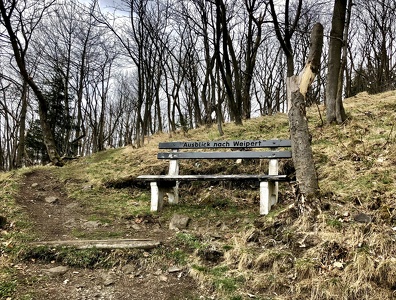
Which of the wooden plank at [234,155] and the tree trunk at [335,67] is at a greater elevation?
the tree trunk at [335,67]

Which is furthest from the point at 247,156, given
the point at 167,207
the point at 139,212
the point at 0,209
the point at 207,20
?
the point at 207,20

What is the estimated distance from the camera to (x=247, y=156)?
5207 millimetres

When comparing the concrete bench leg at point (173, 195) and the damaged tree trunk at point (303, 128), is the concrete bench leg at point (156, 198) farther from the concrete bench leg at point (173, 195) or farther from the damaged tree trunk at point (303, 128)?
the damaged tree trunk at point (303, 128)

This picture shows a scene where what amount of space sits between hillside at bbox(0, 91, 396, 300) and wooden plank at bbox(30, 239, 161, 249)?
0.08 metres

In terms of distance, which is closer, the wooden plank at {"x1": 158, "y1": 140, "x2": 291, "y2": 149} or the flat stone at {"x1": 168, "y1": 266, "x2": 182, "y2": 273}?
the flat stone at {"x1": 168, "y1": 266, "x2": 182, "y2": 273}

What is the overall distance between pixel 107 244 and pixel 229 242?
150cm

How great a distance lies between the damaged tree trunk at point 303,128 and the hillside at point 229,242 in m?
0.24

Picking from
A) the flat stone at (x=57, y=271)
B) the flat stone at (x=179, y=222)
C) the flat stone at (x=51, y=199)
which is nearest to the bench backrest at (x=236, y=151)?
the flat stone at (x=179, y=222)

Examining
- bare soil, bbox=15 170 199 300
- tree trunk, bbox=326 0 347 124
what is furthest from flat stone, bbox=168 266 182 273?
tree trunk, bbox=326 0 347 124

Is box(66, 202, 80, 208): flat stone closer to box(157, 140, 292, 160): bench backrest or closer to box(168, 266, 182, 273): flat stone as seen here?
box(157, 140, 292, 160): bench backrest

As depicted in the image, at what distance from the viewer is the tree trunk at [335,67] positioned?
734 cm

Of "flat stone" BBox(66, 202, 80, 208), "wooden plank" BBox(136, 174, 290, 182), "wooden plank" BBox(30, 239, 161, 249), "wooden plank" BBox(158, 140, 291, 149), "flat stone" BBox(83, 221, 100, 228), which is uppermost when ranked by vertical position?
"wooden plank" BBox(158, 140, 291, 149)

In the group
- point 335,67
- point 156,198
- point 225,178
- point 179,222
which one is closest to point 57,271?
point 179,222

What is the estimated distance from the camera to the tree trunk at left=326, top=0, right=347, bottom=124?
7.34 meters
